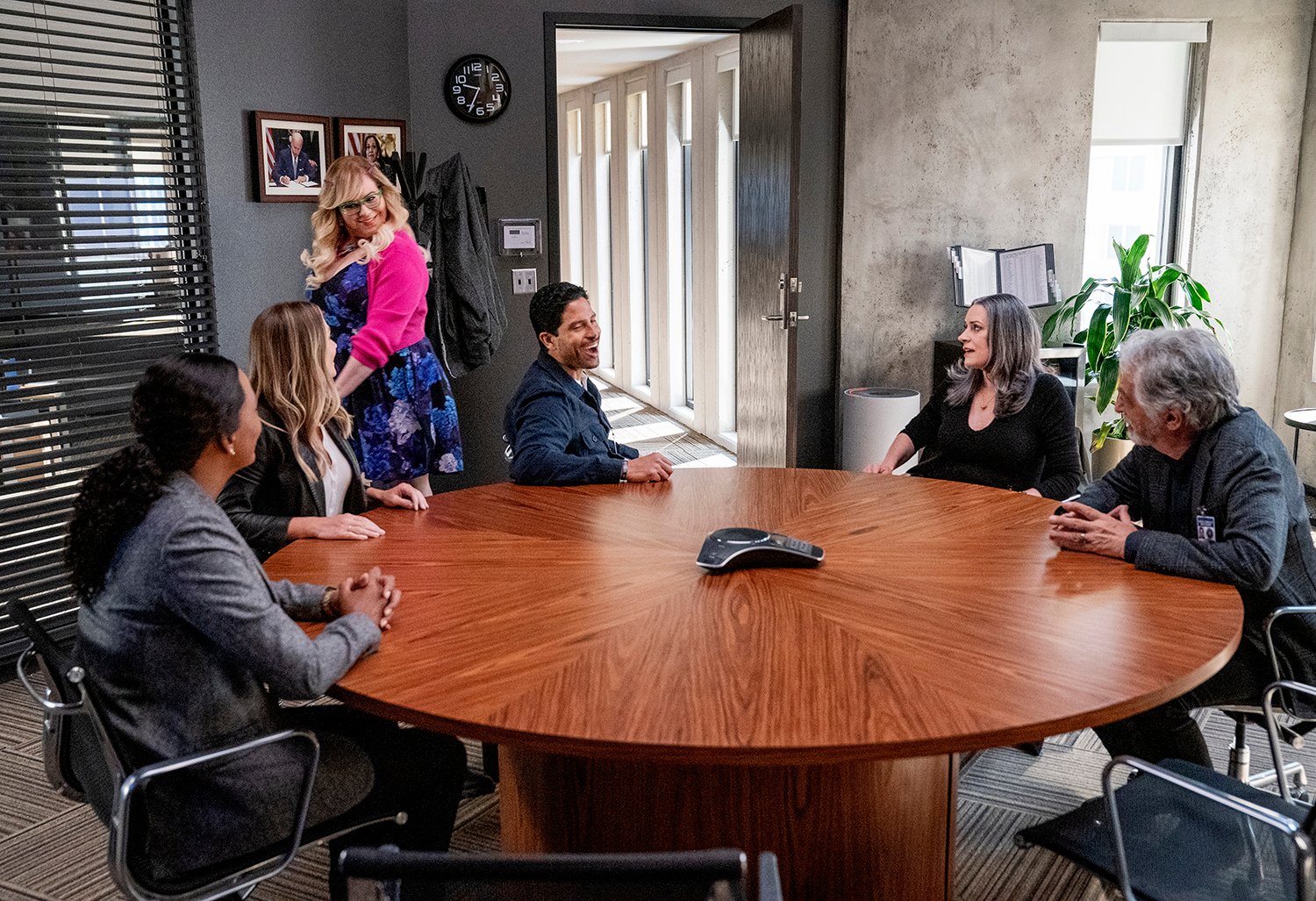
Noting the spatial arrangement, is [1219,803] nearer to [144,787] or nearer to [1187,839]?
[1187,839]

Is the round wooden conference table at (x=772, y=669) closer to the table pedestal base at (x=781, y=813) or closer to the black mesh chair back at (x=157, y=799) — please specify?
the table pedestal base at (x=781, y=813)

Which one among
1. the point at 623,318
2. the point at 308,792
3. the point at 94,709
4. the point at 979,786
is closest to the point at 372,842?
the point at 308,792

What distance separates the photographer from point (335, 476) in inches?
120

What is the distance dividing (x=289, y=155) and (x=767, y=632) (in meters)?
3.60

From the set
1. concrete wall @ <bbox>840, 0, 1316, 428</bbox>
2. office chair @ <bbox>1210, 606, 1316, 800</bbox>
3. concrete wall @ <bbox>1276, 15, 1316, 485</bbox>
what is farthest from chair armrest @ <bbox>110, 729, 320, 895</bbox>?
concrete wall @ <bbox>1276, 15, 1316, 485</bbox>

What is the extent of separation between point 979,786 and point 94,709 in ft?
7.64

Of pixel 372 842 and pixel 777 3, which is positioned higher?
pixel 777 3

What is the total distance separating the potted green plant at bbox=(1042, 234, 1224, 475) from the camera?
5.91m

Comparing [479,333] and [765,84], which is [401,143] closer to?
[479,333]

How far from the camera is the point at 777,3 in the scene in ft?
19.7

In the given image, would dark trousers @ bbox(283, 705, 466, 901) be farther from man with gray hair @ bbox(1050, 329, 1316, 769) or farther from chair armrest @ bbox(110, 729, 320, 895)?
man with gray hair @ bbox(1050, 329, 1316, 769)

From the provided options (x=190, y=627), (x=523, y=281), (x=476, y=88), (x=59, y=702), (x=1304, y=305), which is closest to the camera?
(x=190, y=627)

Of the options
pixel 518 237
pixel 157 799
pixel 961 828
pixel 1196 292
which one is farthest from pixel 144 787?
pixel 1196 292

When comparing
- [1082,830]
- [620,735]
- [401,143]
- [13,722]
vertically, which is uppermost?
[401,143]
